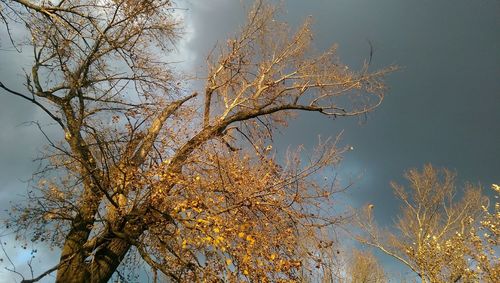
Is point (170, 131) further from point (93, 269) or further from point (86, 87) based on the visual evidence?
point (93, 269)

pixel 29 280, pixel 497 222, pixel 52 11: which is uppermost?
pixel 497 222

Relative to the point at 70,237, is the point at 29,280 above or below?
below

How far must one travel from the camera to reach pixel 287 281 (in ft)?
20.9

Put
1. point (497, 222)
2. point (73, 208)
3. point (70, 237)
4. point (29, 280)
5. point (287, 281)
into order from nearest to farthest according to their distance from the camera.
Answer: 1. point (29, 280)
2. point (287, 281)
3. point (73, 208)
4. point (70, 237)
5. point (497, 222)

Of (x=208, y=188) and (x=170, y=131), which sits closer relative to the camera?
(x=208, y=188)

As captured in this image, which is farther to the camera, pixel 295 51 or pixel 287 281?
pixel 295 51

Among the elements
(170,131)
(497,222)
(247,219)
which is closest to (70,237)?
(170,131)

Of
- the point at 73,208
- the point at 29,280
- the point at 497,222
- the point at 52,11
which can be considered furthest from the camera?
the point at 497,222

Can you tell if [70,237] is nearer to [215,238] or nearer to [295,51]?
[215,238]

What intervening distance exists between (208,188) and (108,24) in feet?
10.9

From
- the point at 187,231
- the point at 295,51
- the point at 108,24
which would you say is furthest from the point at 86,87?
the point at 295,51

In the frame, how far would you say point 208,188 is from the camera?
23.2 feet

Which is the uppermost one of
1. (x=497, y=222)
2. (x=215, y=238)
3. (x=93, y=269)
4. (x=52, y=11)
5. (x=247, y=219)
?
(x=497, y=222)

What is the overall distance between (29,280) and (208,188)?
2.75 meters
